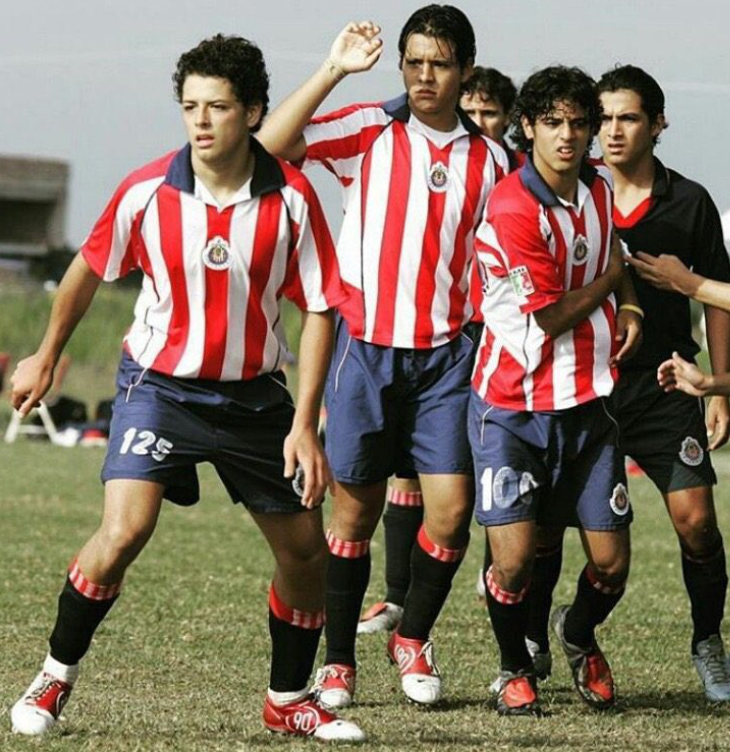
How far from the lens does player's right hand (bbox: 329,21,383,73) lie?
5633 mm

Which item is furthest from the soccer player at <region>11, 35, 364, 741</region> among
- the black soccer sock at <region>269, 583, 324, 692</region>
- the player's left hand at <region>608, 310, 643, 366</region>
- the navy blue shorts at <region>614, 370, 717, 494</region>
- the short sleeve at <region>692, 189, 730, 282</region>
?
the short sleeve at <region>692, 189, 730, 282</region>

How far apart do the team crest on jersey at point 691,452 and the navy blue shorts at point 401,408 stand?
0.70 metres

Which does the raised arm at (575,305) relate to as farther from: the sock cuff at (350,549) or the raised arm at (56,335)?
the raised arm at (56,335)

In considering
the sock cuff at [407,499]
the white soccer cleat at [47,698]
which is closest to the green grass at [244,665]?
the white soccer cleat at [47,698]

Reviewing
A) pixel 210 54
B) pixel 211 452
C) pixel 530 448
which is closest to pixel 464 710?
pixel 530 448

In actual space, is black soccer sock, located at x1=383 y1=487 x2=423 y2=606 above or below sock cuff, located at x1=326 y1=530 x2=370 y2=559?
below

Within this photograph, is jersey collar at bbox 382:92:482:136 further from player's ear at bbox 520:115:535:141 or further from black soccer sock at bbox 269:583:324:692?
black soccer sock at bbox 269:583:324:692

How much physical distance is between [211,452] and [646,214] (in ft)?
6.07

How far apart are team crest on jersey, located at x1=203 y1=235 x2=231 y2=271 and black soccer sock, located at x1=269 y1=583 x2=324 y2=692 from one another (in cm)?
99

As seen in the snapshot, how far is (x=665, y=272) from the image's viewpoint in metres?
5.84

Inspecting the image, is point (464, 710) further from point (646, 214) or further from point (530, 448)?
point (646, 214)

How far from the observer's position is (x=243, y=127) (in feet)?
16.4

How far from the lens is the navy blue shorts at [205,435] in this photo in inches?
199

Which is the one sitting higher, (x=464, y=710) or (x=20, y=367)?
(x=20, y=367)
